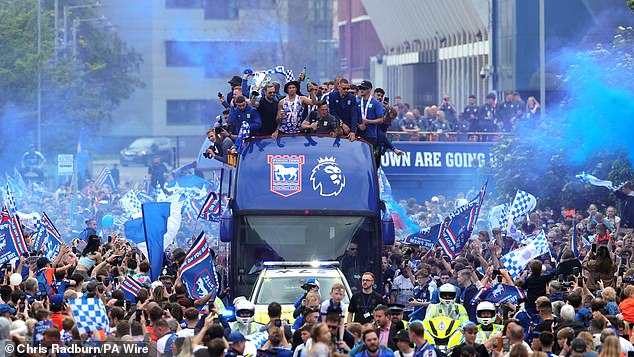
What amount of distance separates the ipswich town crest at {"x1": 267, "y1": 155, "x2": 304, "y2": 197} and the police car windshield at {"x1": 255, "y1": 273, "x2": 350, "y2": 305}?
284 cm

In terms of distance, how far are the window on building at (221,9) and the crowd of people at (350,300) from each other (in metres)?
A: 71.8

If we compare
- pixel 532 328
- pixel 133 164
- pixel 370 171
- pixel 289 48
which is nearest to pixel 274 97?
pixel 370 171

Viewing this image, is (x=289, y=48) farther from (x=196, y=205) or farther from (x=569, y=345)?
(x=569, y=345)

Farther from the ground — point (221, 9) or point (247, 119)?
point (221, 9)

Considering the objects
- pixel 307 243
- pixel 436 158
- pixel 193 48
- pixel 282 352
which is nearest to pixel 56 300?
pixel 282 352

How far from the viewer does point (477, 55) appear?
6694 cm

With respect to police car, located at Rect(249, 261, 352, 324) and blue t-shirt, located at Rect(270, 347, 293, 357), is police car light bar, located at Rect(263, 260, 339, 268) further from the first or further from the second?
blue t-shirt, located at Rect(270, 347, 293, 357)

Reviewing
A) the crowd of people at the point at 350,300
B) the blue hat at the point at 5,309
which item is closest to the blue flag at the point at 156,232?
the crowd of people at the point at 350,300

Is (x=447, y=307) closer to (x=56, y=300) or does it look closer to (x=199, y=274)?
(x=199, y=274)

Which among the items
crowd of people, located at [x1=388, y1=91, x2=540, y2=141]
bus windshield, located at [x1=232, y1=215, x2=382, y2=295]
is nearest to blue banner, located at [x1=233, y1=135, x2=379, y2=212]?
bus windshield, located at [x1=232, y1=215, x2=382, y2=295]

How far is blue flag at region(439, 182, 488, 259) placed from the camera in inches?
971

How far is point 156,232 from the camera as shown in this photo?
22422 mm

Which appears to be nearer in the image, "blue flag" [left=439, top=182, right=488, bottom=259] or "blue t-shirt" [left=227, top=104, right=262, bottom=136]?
"blue t-shirt" [left=227, top=104, right=262, bottom=136]

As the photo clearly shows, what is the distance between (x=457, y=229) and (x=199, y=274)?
601 centimetres
